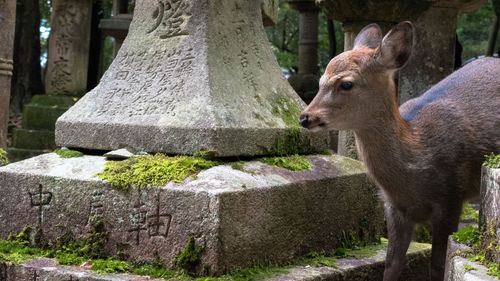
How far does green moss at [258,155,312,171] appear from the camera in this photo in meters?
3.81

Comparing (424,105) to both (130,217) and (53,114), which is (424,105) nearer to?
(130,217)

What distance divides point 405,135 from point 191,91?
1326mm

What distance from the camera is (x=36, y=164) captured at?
3908 mm

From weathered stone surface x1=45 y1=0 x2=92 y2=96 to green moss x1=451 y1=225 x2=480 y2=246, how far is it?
34.1 feet

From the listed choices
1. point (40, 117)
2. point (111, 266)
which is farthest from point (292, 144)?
point (40, 117)

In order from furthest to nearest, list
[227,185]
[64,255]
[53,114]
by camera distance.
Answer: [53,114] → [64,255] → [227,185]

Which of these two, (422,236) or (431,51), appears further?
(431,51)

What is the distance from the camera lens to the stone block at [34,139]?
1117 cm

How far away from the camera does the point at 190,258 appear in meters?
3.20

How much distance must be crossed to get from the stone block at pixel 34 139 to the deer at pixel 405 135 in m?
8.71

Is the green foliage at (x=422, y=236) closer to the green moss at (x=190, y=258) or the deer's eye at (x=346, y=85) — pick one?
the deer's eye at (x=346, y=85)

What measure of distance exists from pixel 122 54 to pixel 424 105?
210 centimetres

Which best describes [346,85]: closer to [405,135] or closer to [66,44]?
[405,135]

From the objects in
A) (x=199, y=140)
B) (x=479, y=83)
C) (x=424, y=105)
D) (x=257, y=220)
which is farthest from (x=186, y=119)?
(x=479, y=83)
